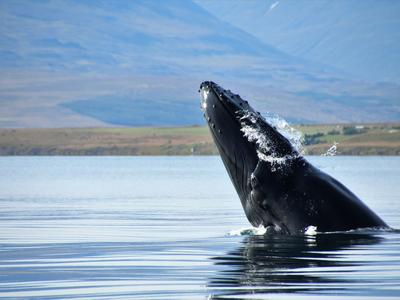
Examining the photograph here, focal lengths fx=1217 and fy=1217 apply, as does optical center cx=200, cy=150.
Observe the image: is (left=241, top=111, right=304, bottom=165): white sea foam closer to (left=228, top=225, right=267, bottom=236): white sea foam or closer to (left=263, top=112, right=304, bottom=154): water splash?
(left=263, top=112, right=304, bottom=154): water splash

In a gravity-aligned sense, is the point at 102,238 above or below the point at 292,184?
below

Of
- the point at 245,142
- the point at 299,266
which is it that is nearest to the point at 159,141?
the point at 245,142

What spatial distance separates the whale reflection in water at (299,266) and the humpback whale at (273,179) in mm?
212

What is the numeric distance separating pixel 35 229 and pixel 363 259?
26.2 ft

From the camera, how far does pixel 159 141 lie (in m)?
120

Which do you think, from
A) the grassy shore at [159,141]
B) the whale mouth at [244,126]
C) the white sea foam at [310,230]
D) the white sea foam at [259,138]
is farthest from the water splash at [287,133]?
the grassy shore at [159,141]

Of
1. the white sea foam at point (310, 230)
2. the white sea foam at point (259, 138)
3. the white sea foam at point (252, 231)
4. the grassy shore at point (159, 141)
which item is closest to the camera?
the white sea foam at point (310, 230)

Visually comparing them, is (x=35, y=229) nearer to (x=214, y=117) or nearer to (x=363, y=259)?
(x=214, y=117)

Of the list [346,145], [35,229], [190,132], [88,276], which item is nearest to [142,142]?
[190,132]

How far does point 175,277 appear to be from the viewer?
12617 millimetres

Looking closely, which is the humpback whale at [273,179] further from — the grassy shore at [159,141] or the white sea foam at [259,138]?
the grassy shore at [159,141]

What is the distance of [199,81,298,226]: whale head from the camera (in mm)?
14859

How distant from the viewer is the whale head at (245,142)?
14.9 metres

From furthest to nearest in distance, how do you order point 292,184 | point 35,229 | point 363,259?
point 35,229 → point 292,184 → point 363,259
